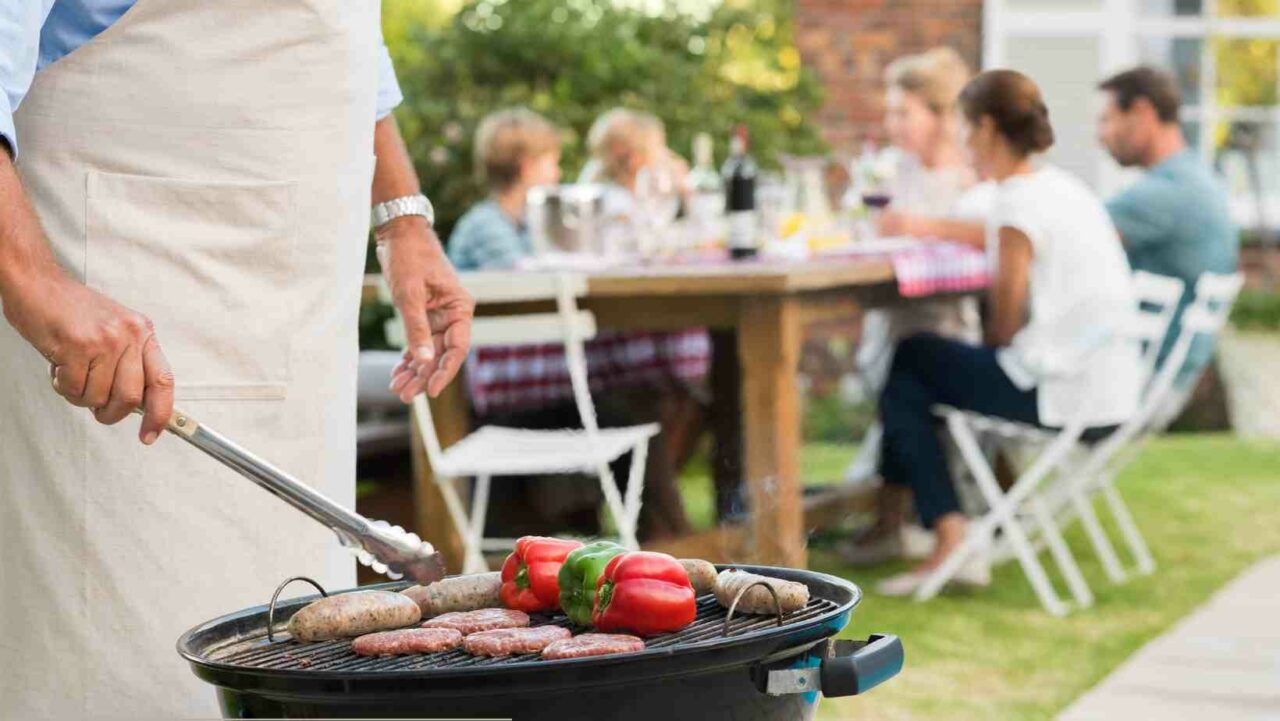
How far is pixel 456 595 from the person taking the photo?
1780mm

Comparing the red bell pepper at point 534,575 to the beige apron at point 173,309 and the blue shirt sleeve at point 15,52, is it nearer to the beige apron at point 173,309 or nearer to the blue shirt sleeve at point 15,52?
the beige apron at point 173,309

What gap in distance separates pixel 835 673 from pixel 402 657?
1.25ft

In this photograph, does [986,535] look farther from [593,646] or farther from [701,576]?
[593,646]

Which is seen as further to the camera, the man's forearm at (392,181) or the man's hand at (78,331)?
the man's forearm at (392,181)

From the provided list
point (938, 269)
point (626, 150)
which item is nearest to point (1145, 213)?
point (938, 269)

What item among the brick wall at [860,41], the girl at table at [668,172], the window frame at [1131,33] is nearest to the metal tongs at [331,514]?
the girl at table at [668,172]

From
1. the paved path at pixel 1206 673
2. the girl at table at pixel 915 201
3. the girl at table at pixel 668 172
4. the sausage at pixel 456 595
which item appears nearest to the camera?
the sausage at pixel 456 595

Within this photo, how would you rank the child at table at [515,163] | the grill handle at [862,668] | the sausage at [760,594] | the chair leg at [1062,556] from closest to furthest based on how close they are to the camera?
the grill handle at [862,668] → the sausage at [760,594] → the chair leg at [1062,556] → the child at table at [515,163]

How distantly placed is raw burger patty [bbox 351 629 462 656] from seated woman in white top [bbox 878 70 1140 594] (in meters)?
3.52

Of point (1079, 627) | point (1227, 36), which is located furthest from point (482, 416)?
point (1227, 36)

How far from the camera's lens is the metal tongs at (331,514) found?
1607 millimetres

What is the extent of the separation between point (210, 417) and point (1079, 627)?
3.36 m

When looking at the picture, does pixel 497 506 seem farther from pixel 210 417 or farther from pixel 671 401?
pixel 210 417

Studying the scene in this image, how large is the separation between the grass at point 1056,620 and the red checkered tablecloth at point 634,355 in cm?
80
